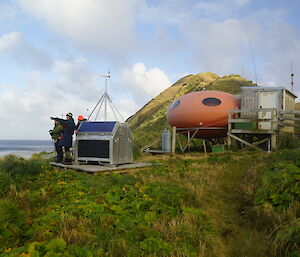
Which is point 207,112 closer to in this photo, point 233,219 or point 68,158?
point 68,158

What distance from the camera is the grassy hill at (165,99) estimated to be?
1211 inches

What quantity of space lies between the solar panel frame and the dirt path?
3.71 m

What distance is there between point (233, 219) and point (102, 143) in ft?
17.6

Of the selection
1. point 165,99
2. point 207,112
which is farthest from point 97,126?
point 165,99

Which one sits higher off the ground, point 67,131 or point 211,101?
point 211,101

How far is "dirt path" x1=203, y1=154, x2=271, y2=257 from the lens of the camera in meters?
4.23

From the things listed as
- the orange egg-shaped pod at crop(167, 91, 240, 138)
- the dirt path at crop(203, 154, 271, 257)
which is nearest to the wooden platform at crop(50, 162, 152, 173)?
the dirt path at crop(203, 154, 271, 257)

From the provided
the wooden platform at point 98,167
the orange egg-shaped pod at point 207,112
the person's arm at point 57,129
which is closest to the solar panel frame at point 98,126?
the person's arm at point 57,129

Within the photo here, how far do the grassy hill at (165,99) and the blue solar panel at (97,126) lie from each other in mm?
9659

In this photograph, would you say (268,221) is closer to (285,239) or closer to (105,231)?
(285,239)

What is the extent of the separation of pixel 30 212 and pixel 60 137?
211 inches

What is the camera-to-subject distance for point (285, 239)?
12.8 ft

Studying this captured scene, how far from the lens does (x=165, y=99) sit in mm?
51062

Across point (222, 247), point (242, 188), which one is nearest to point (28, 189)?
point (222, 247)
